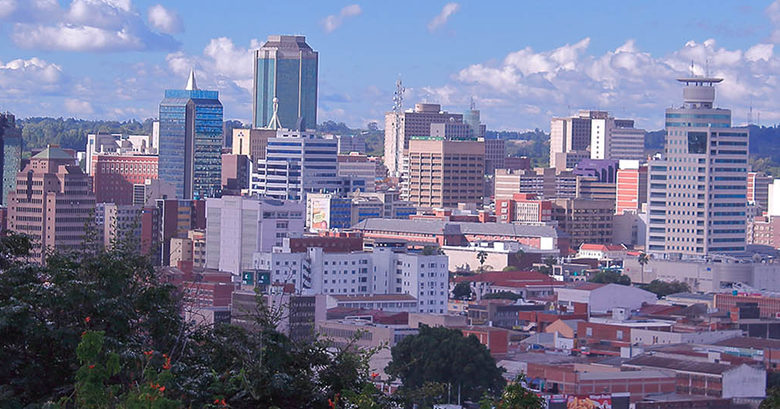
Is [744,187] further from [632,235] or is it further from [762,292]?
[632,235]

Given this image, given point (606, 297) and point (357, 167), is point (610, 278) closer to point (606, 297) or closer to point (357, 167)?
point (606, 297)

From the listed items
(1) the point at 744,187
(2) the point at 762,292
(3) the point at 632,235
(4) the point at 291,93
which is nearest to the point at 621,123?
(4) the point at 291,93

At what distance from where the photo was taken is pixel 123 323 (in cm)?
1325

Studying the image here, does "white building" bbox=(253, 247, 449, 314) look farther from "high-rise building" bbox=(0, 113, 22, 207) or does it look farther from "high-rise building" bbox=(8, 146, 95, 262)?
"high-rise building" bbox=(0, 113, 22, 207)

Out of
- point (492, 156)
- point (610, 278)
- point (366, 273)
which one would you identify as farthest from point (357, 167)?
point (366, 273)

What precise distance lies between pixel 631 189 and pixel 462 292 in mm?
48377

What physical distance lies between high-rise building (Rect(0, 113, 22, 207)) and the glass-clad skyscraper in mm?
71244

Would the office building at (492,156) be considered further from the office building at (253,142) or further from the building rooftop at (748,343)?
the building rooftop at (748,343)

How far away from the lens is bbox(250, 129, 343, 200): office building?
103438mm

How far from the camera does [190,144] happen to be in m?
112

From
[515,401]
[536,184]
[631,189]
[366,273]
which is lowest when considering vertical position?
[366,273]

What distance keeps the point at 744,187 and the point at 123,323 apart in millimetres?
74221

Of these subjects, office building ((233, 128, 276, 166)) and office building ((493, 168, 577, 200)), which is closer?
office building ((493, 168, 577, 200))

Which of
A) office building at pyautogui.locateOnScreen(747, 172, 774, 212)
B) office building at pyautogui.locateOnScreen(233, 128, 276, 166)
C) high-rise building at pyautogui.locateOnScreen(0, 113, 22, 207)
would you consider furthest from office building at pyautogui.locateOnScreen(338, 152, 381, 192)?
high-rise building at pyautogui.locateOnScreen(0, 113, 22, 207)
